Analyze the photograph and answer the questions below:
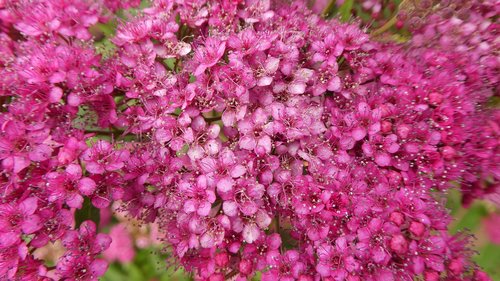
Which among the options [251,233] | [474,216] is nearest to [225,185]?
[251,233]

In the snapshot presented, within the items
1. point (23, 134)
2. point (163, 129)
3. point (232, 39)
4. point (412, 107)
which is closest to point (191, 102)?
point (163, 129)

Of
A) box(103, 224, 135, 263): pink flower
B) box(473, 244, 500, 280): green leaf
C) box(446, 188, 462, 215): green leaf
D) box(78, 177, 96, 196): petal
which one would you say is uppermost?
box(446, 188, 462, 215): green leaf

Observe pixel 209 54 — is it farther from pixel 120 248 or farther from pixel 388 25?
pixel 120 248

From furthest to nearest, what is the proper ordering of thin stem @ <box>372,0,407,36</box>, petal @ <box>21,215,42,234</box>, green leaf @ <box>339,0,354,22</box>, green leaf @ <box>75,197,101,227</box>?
1. green leaf @ <box>339,0,354,22</box>
2. thin stem @ <box>372,0,407,36</box>
3. green leaf @ <box>75,197,101,227</box>
4. petal @ <box>21,215,42,234</box>

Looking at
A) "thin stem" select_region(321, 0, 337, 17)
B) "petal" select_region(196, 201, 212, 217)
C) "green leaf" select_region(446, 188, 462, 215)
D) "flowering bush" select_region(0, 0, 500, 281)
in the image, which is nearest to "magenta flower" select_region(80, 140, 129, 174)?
"flowering bush" select_region(0, 0, 500, 281)

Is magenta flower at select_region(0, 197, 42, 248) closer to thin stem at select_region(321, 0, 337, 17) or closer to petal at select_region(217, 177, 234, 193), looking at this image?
petal at select_region(217, 177, 234, 193)

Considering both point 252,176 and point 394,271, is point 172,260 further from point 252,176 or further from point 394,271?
point 394,271
